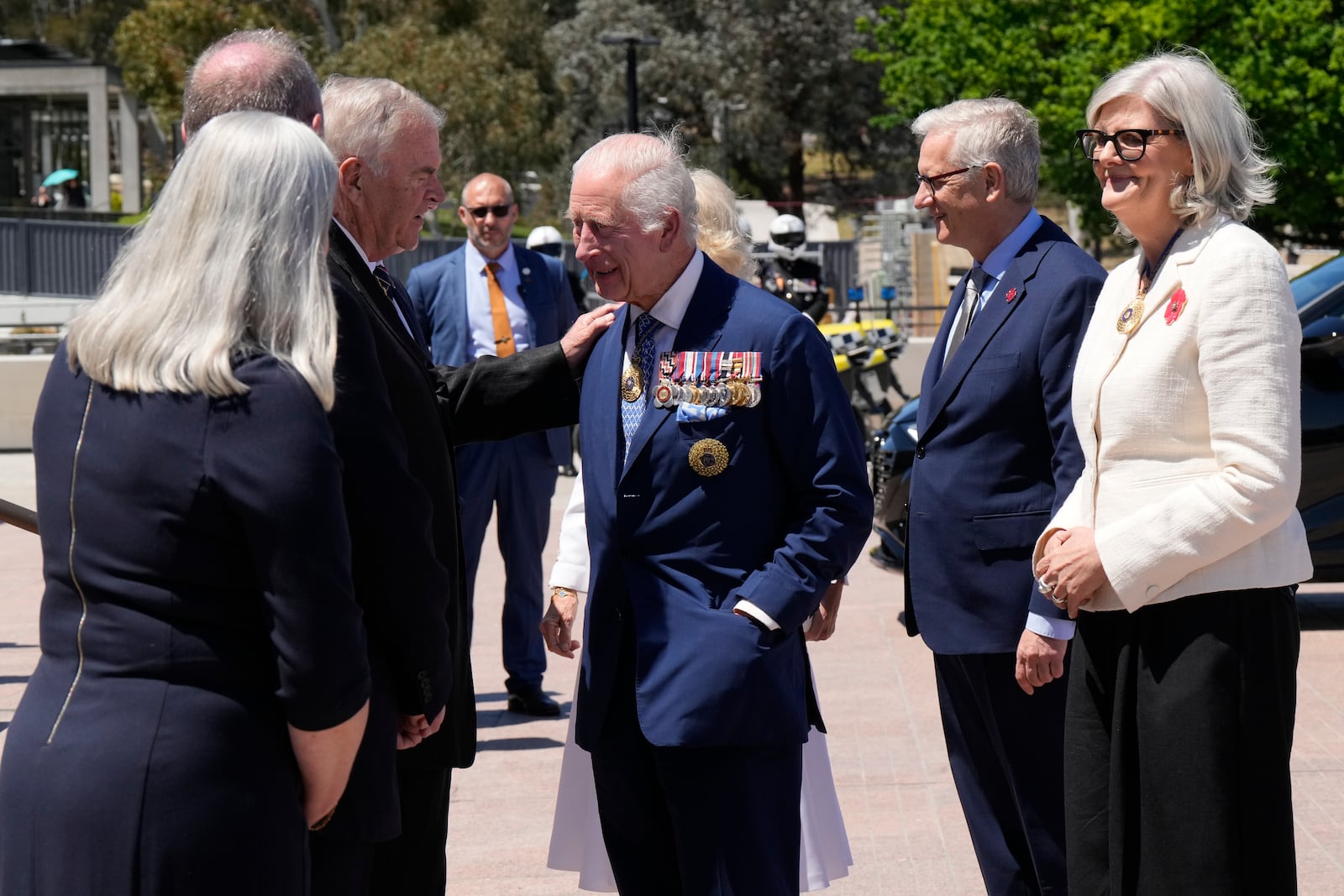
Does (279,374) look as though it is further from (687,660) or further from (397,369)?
(687,660)

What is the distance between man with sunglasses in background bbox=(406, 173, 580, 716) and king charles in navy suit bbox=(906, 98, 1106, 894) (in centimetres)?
293

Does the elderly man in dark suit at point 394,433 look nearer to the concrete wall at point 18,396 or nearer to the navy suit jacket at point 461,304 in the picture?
the navy suit jacket at point 461,304

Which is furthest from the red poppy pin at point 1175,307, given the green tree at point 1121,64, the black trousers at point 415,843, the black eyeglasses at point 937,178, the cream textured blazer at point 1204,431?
the green tree at point 1121,64

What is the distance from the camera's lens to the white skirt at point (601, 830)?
3.87 metres

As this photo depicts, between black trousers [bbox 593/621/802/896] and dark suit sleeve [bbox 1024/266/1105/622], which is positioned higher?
dark suit sleeve [bbox 1024/266/1105/622]

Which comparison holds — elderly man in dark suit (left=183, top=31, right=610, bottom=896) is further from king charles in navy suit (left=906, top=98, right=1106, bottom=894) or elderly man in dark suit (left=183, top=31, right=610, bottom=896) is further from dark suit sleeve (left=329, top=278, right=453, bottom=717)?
king charles in navy suit (left=906, top=98, right=1106, bottom=894)

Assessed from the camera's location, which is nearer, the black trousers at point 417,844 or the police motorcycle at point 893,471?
the black trousers at point 417,844

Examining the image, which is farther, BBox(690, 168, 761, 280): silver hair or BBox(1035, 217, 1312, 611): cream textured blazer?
BBox(690, 168, 761, 280): silver hair

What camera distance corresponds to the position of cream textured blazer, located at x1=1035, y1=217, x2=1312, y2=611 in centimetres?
288

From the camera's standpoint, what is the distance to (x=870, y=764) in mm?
5863

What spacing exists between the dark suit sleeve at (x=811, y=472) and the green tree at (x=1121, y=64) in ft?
79.3

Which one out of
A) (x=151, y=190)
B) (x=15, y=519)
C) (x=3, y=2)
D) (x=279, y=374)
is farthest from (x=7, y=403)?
(x=3, y=2)

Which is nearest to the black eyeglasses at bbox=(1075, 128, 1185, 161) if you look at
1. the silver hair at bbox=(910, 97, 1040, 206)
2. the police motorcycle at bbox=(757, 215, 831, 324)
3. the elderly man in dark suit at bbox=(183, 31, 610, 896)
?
the silver hair at bbox=(910, 97, 1040, 206)

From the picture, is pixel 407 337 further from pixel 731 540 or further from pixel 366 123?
pixel 731 540
